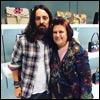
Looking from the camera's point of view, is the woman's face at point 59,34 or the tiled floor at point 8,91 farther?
the tiled floor at point 8,91

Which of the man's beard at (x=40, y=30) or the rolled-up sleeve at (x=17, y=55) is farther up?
the man's beard at (x=40, y=30)

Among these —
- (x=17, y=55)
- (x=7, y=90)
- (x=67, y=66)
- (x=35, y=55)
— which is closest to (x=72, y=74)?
(x=67, y=66)

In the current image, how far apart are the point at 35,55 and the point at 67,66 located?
0.23 m

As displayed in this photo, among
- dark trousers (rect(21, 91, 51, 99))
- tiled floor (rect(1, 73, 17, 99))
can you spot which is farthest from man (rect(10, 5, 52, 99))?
tiled floor (rect(1, 73, 17, 99))

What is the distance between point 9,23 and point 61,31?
0.48m

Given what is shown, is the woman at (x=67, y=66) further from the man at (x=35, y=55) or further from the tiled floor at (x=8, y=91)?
the tiled floor at (x=8, y=91)

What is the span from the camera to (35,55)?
1167mm

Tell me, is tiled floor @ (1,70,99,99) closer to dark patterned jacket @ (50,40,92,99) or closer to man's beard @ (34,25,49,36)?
dark patterned jacket @ (50,40,92,99)

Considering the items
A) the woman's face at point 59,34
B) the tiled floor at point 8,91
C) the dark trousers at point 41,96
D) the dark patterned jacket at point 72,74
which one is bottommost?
the tiled floor at point 8,91

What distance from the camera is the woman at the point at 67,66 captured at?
1.17 meters

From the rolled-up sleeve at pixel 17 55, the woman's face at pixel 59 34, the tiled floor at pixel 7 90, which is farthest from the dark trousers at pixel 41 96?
the tiled floor at pixel 7 90

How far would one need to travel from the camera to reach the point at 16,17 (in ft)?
4.67

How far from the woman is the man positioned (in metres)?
0.06

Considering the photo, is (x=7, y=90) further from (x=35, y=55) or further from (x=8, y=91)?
(x=35, y=55)
